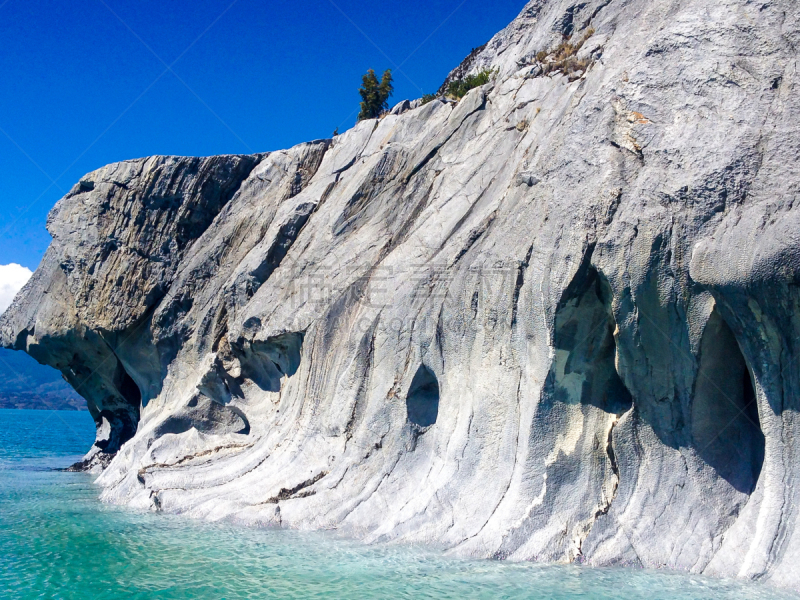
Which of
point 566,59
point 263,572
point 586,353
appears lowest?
point 263,572

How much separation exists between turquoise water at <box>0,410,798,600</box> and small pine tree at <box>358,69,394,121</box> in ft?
68.2

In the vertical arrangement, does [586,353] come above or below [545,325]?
below

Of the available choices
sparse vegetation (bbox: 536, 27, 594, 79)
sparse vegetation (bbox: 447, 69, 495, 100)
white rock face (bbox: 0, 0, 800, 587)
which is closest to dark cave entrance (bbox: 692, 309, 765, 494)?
white rock face (bbox: 0, 0, 800, 587)

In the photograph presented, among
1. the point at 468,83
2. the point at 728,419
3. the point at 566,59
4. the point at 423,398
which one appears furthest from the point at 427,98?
the point at 728,419

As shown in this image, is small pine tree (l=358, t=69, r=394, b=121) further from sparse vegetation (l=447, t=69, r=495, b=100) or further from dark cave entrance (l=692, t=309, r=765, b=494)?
dark cave entrance (l=692, t=309, r=765, b=494)

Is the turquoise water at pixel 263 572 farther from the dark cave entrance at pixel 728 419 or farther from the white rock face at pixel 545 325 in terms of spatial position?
the dark cave entrance at pixel 728 419

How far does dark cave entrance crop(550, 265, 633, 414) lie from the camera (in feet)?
42.2

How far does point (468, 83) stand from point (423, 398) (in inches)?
433

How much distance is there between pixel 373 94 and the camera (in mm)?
31250

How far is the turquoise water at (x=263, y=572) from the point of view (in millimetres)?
9984

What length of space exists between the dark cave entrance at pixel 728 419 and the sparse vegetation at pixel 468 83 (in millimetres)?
12327

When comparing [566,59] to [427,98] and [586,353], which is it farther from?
[586,353]

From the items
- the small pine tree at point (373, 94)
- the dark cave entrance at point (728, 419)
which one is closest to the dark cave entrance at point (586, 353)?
the dark cave entrance at point (728, 419)

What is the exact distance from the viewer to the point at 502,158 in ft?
57.7
